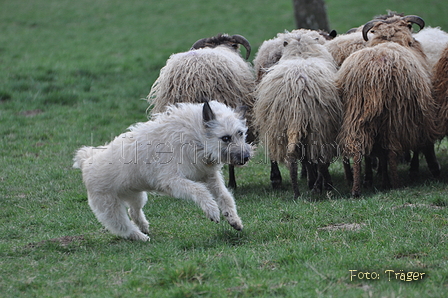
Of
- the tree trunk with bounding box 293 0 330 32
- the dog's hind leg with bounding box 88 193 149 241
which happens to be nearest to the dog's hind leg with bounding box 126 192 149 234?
the dog's hind leg with bounding box 88 193 149 241

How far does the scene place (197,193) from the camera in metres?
5.70

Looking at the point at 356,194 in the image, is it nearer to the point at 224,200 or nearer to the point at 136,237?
the point at 224,200

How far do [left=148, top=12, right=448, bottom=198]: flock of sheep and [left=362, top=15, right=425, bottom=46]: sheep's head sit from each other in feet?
0.05

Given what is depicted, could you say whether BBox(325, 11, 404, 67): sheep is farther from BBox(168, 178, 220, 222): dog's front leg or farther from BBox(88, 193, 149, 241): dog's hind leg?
BBox(88, 193, 149, 241): dog's hind leg

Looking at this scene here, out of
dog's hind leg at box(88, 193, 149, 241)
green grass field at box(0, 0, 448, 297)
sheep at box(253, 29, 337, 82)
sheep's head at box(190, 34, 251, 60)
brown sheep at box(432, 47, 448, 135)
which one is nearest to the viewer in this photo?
green grass field at box(0, 0, 448, 297)

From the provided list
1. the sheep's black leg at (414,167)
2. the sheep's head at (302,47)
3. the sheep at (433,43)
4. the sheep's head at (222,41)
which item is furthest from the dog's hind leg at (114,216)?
the sheep at (433,43)

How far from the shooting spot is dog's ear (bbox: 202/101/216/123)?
232 inches

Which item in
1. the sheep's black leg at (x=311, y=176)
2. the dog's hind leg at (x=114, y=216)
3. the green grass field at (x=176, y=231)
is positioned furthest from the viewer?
the sheep's black leg at (x=311, y=176)

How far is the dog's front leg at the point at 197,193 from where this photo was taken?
5.61 metres

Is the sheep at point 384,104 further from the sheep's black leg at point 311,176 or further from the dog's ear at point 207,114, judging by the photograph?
the dog's ear at point 207,114

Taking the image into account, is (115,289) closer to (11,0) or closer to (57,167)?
(57,167)

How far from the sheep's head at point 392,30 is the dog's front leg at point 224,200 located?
3.84 meters

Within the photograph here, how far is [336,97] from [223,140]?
2472 millimetres

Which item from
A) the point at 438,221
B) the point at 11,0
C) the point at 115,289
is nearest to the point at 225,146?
the point at 115,289
